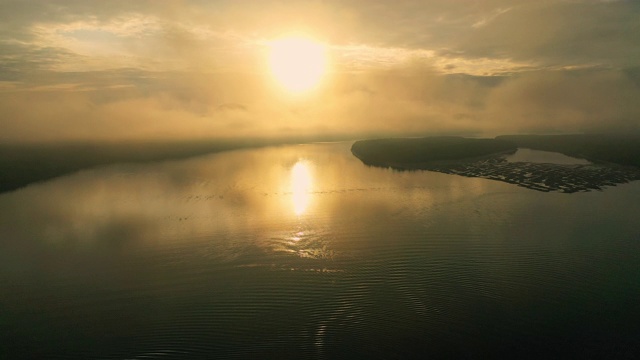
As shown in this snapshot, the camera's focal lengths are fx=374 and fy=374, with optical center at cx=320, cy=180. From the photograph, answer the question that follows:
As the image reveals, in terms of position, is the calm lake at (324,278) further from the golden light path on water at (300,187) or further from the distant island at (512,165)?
the distant island at (512,165)

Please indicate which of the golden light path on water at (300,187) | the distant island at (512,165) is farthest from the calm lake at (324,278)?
the distant island at (512,165)

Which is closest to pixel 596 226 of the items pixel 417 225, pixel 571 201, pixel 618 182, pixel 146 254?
pixel 571 201

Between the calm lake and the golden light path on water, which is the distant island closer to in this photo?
the calm lake

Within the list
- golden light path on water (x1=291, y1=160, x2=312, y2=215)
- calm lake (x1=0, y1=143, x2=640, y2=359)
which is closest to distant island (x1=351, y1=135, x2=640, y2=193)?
calm lake (x1=0, y1=143, x2=640, y2=359)

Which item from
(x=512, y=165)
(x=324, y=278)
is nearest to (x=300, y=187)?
(x=324, y=278)

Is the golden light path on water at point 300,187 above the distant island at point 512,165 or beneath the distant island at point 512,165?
beneath

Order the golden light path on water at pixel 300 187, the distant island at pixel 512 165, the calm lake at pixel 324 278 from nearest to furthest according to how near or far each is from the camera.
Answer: the calm lake at pixel 324 278 → the golden light path on water at pixel 300 187 → the distant island at pixel 512 165
